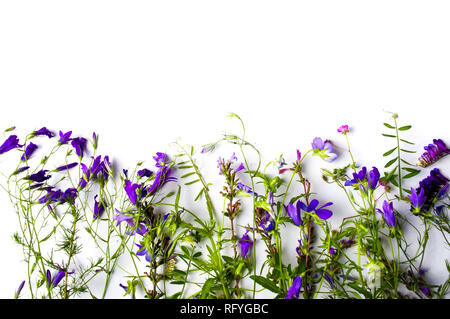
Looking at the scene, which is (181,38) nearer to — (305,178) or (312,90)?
(312,90)

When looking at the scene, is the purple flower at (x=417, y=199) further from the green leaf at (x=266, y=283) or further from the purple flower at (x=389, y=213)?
the green leaf at (x=266, y=283)

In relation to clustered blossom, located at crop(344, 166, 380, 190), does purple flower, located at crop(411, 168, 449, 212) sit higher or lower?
lower

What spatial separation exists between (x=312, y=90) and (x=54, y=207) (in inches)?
33.4

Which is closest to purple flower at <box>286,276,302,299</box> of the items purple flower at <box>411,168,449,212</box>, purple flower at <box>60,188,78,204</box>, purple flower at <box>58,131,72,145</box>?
purple flower at <box>411,168,449,212</box>

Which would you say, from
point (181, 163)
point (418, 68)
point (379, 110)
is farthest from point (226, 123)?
point (418, 68)

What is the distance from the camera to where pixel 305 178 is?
0.88 metres

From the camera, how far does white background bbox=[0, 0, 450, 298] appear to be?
0.85m

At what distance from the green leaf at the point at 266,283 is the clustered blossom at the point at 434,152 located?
0.49m

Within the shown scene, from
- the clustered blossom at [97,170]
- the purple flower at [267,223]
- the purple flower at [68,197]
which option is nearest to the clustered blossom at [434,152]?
the purple flower at [267,223]

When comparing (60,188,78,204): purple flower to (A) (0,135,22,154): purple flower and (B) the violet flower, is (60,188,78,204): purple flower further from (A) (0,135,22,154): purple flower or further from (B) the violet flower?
(B) the violet flower

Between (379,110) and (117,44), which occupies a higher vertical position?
(117,44)

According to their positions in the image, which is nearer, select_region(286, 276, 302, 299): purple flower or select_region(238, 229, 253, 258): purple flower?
select_region(286, 276, 302, 299): purple flower

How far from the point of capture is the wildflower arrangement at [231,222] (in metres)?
0.78

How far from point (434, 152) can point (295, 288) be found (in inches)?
19.3
